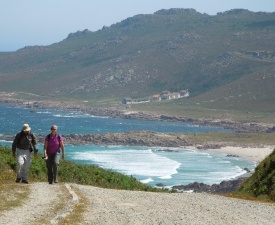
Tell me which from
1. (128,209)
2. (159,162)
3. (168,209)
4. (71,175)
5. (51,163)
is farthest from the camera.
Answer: (159,162)

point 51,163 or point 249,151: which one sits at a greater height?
point 51,163

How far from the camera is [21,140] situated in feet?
70.3

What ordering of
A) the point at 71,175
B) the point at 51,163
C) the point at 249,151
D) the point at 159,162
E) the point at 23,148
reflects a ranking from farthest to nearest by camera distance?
the point at 249,151
the point at 159,162
the point at 71,175
the point at 51,163
the point at 23,148

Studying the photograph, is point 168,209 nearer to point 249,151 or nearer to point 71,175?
point 71,175

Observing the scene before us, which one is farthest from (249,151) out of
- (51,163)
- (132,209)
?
(132,209)

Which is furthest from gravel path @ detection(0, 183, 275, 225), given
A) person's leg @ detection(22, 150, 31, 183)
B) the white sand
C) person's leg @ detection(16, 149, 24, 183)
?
the white sand

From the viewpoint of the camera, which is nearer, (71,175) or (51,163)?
(51,163)

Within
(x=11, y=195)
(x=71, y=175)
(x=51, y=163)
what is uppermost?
(x=51, y=163)

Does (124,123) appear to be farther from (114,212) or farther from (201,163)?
(114,212)

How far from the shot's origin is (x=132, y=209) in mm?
17172

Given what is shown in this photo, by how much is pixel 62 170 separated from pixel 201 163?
78721 millimetres

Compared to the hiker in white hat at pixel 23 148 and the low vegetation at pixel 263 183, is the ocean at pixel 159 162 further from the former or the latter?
the hiker in white hat at pixel 23 148

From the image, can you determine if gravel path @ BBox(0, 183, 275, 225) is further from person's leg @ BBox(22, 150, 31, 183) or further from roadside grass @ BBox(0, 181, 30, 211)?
person's leg @ BBox(22, 150, 31, 183)

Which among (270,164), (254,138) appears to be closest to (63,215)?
(270,164)
